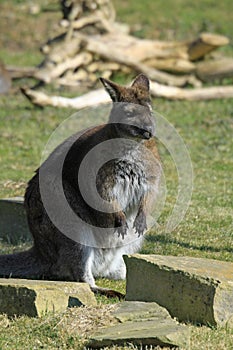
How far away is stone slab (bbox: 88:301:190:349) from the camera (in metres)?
5.04

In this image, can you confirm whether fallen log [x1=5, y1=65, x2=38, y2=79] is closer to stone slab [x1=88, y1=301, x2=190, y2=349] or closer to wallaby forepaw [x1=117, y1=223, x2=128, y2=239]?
wallaby forepaw [x1=117, y1=223, x2=128, y2=239]

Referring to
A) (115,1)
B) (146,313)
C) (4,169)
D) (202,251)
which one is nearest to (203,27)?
(115,1)

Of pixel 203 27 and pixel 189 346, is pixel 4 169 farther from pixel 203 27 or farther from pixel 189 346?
pixel 203 27

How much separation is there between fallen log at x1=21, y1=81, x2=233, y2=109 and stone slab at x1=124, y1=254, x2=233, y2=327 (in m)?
9.37

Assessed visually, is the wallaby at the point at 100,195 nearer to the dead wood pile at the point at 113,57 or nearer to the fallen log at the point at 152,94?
the fallen log at the point at 152,94

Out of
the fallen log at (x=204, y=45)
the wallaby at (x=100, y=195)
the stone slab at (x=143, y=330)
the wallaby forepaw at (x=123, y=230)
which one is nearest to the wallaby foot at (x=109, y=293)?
the wallaby at (x=100, y=195)

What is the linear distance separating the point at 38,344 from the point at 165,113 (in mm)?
10947

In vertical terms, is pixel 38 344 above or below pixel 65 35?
above

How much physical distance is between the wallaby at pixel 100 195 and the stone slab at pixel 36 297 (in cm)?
88

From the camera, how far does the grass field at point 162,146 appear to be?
561 centimetres

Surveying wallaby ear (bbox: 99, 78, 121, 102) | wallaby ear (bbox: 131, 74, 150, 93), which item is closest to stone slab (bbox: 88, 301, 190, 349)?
wallaby ear (bbox: 99, 78, 121, 102)

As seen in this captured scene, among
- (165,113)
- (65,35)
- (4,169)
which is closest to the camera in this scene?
(4,169)

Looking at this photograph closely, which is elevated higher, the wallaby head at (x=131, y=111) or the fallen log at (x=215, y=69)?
the wallaby head at (x=131, y=111)

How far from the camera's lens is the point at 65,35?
17.4 metres
